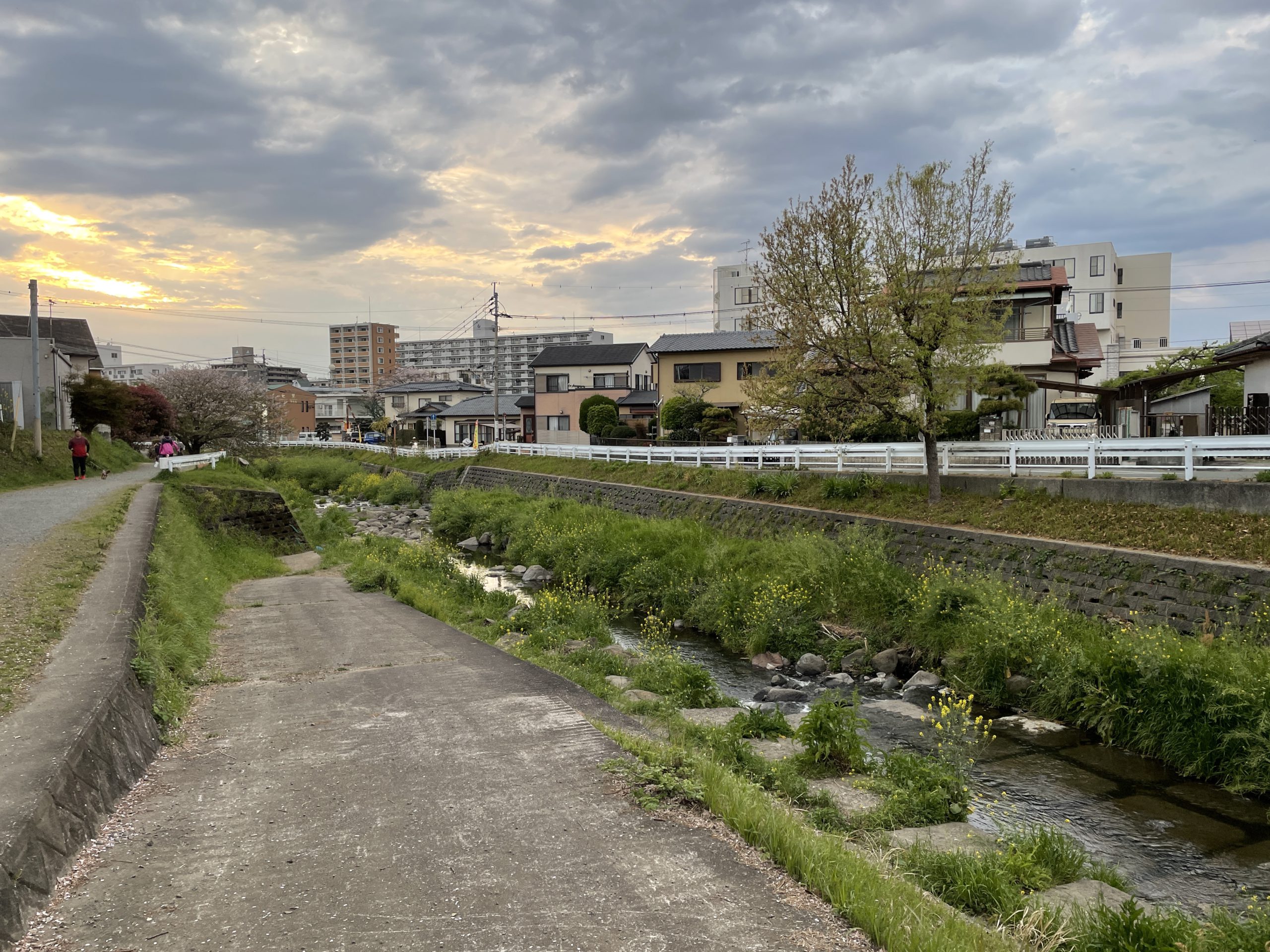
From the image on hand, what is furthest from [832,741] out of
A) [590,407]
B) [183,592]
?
[590,407]

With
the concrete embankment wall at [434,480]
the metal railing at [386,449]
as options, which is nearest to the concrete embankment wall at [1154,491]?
the metal railing at [386,449]

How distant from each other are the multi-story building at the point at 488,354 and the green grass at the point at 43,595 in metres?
113

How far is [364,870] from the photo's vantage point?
4539 mm

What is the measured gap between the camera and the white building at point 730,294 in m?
71.2

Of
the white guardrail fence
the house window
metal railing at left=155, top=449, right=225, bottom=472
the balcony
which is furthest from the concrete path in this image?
the house window

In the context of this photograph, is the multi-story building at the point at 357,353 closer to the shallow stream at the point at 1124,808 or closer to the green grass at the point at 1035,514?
the green grass at the point at 1035,514

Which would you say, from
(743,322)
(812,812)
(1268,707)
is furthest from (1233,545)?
(743,322)

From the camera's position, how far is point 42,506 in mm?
17938

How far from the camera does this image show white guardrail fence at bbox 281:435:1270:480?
42.8ft

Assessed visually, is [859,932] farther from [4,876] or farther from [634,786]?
[4,876]

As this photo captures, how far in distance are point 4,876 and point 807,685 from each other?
1020 centimetres

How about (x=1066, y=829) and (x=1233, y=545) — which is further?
(x=1233, y=545)

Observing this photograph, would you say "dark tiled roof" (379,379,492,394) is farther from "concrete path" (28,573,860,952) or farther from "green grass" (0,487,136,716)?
"concrete path" (28,573,860,952)

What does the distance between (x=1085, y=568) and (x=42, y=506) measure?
21.7 meters
